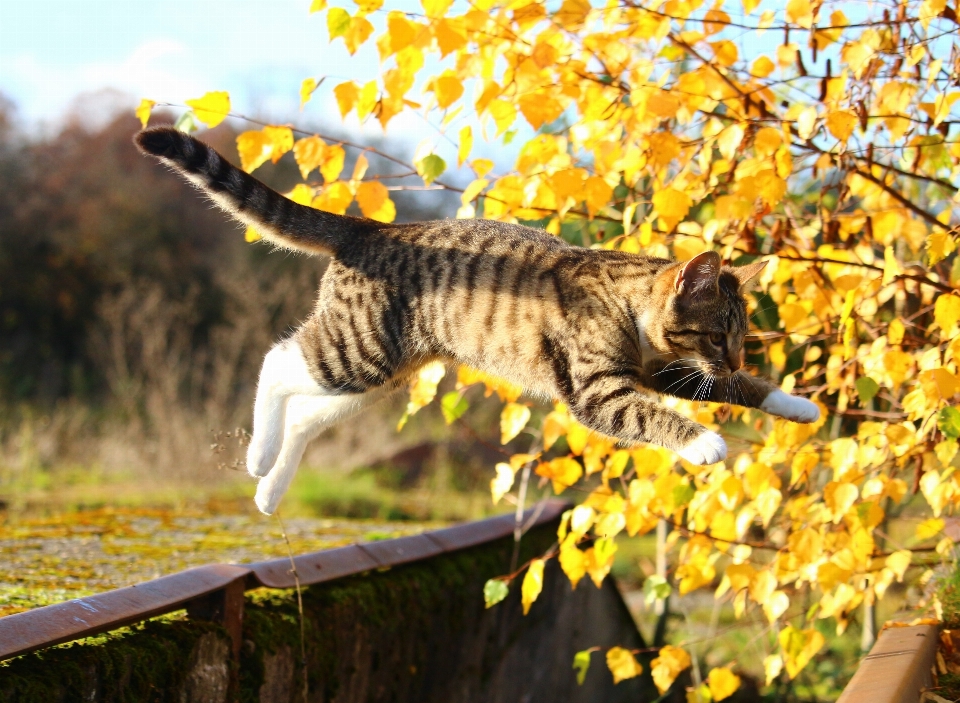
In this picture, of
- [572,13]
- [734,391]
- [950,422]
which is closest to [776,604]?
[734,391]

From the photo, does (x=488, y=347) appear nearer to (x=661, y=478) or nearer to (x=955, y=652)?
(x=661, y=478)

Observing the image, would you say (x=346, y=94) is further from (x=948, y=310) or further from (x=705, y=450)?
(x=948, y=310)

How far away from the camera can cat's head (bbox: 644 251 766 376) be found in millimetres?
2811

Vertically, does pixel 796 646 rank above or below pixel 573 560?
below

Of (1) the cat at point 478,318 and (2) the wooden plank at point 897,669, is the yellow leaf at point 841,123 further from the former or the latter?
(2) the wooden plank at point 897,669

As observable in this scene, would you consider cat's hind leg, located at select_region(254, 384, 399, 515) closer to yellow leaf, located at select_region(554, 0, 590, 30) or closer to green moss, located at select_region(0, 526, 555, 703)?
green moss, located at select_region(0, 526, 555, 703)

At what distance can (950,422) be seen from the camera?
7.11 feet

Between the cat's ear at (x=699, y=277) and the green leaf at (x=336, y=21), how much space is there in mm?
1156

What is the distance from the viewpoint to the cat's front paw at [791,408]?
2709mm

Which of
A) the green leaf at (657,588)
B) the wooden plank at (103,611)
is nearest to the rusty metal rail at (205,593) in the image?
the wooden plank at (103,611)

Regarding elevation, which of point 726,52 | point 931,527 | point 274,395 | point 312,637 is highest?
point 726,52

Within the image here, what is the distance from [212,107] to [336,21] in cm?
46

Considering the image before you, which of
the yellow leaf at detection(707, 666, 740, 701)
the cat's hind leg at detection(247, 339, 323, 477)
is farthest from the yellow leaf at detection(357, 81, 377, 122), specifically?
the yellow leaf at detection(707, 666, 740, 701)

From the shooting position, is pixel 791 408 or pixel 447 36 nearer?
pixel 447 36
